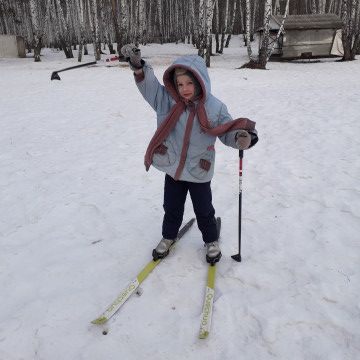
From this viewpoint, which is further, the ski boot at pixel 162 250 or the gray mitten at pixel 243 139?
the ski boot at pixel 162 250

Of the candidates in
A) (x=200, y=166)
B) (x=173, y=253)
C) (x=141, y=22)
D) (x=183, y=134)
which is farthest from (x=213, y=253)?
(x=141, y=22)

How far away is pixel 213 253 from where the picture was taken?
124 inches

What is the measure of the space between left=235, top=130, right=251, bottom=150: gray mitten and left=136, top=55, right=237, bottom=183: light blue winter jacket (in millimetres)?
72

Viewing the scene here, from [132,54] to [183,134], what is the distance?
73 cm

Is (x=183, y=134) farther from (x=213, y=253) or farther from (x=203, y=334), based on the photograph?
→ (x=203, y=334)

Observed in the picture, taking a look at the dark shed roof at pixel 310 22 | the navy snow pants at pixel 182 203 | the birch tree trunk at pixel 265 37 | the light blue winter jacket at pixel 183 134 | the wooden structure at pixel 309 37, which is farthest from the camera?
the wooden structure at pixel 309 37

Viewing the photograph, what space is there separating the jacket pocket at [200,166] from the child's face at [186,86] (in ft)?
1.65

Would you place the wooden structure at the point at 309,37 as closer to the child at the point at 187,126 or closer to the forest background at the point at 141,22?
the forest background at the point at 141,22

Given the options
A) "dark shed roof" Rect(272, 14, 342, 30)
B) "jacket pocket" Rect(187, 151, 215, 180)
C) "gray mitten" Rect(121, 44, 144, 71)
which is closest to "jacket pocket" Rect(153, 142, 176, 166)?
"jacket pocket" Rect(187, 151, 215, 180)

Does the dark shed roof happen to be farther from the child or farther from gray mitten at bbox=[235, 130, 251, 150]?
gray mitten at bbox=[235, 130, 251, 150]

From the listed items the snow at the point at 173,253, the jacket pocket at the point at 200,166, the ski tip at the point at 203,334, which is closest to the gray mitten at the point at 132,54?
the jacket pocket at the point at 200,166

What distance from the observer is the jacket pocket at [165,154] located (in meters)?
2.86

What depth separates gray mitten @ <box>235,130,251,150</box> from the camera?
2572 millimetres

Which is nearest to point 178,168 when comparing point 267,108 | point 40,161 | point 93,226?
point 93,226
